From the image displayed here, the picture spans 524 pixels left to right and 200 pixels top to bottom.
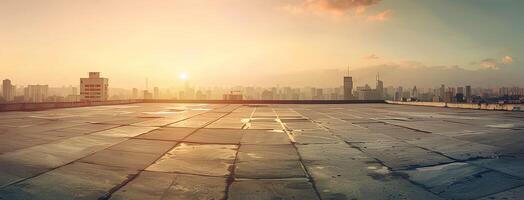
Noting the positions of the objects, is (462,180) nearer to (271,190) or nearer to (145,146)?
(271,190)

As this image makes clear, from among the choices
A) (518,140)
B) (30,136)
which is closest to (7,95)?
(30,136)

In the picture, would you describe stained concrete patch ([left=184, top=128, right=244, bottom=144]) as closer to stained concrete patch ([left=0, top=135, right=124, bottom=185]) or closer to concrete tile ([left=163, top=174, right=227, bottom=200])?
stained concrete patch ([left=0, top=135, right=124, bottom=185])

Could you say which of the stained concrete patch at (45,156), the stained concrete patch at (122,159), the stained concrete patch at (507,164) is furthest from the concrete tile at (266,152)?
the stained concrete patch at (507,164)

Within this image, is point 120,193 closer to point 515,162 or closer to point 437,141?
point 515,162

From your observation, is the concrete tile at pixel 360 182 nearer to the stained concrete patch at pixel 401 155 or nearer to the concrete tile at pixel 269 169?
the concrete tile at pixel 269 169

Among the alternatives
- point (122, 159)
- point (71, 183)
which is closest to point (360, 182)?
point (71, 183)
